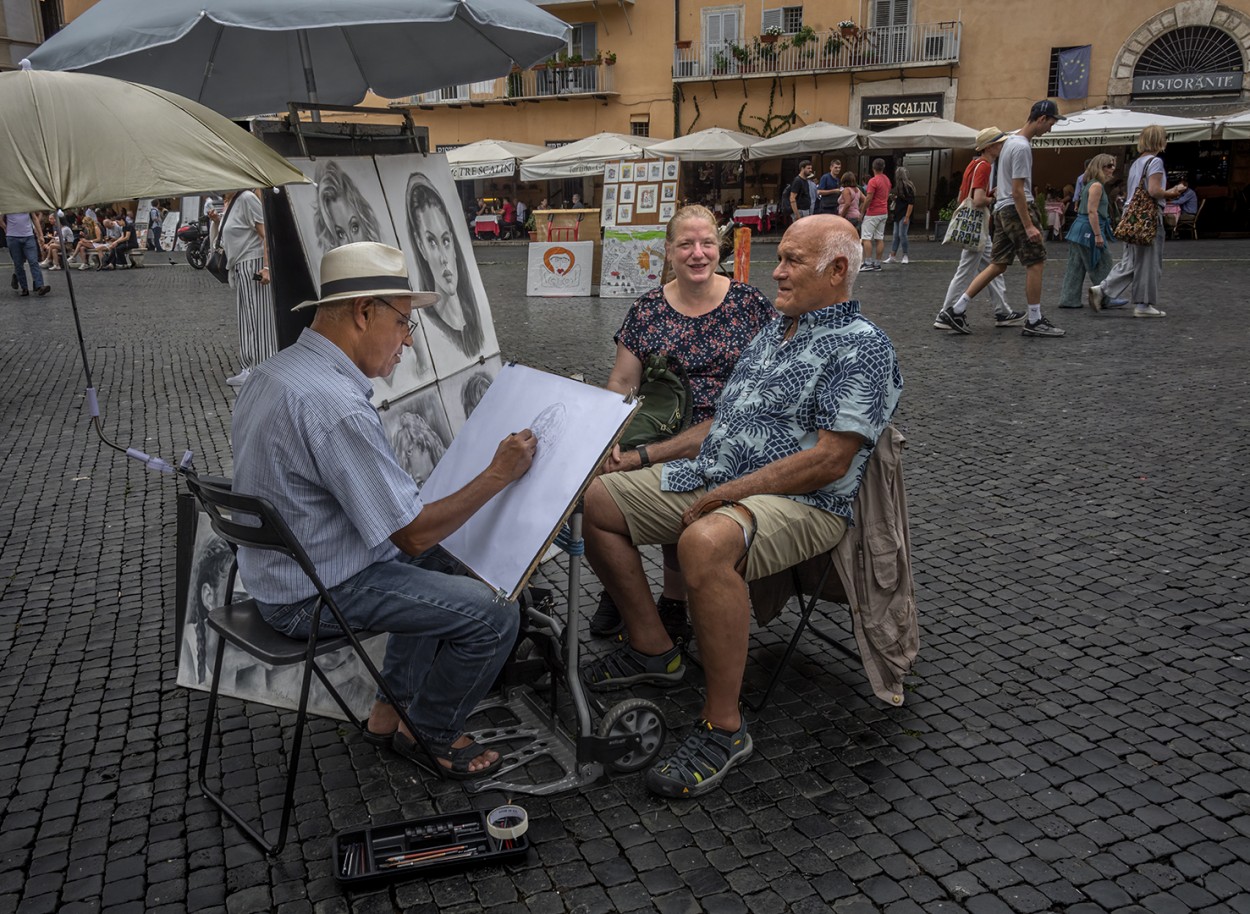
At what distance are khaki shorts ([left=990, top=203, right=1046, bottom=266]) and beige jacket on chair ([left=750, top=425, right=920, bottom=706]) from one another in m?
6.91

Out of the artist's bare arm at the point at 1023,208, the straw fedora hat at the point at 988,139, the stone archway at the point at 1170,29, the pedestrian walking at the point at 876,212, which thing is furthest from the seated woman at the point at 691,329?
the stone archway at the point at 1170,29

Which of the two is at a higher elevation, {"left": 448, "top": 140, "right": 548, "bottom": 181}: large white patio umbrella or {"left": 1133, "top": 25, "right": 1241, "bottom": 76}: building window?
{"left": 1133, "top": 25, "right": 1241, "bottom": 76}: building window

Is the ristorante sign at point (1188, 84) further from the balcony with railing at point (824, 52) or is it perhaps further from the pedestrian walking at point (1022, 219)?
the pedestrian walking at point (1022, 219)

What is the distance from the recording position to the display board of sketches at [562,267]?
47.4 feet

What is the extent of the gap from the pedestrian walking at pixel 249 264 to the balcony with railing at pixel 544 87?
87.1 feet

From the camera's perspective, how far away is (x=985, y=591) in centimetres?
420

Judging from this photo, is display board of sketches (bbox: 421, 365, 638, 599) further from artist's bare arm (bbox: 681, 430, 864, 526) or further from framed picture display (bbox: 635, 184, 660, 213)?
framed picture display (bbox: 635, 184, 660, 213)

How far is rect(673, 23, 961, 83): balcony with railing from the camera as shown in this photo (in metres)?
28.7

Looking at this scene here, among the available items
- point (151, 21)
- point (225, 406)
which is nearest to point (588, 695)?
point (151, 21)

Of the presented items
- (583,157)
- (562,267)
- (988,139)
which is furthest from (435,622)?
(583,157)

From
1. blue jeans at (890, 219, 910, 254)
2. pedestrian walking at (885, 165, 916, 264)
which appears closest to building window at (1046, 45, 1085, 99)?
pedestrian walking at (885, 165, 916, 264)

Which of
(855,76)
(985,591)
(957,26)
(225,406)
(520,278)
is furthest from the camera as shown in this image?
(855,76)

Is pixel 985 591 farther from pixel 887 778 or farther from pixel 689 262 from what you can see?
pixel 689 262

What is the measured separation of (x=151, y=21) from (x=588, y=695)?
2537 mm
